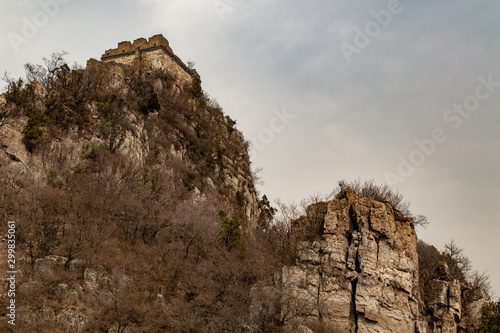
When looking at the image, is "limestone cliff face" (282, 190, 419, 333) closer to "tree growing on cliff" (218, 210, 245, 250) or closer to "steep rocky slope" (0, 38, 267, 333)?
"steep rocky slope" (0, 38, 267, 333)

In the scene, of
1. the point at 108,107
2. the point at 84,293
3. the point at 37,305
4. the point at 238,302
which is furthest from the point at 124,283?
the point at 108,107

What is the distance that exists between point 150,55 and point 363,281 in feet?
122

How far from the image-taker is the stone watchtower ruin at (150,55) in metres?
44.8

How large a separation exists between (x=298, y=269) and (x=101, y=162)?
15.0m

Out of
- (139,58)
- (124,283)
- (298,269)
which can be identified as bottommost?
(124,283)

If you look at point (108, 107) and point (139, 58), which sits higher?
point (139, 58)

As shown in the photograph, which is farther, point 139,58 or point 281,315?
point 139,58

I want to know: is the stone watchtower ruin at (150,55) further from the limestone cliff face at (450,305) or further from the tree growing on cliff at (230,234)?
the limestone cliff face at (450,305)

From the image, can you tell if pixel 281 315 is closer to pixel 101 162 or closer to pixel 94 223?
pixel 94 223

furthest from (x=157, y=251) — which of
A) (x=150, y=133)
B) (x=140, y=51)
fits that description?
(x=140, y=51)

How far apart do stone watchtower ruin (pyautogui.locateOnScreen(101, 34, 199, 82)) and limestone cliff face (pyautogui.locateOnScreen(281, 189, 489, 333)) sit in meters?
30.5

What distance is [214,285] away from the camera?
1922 centimetres

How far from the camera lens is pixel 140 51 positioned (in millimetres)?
46156

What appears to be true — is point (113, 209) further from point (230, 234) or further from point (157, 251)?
point (230, 234)
